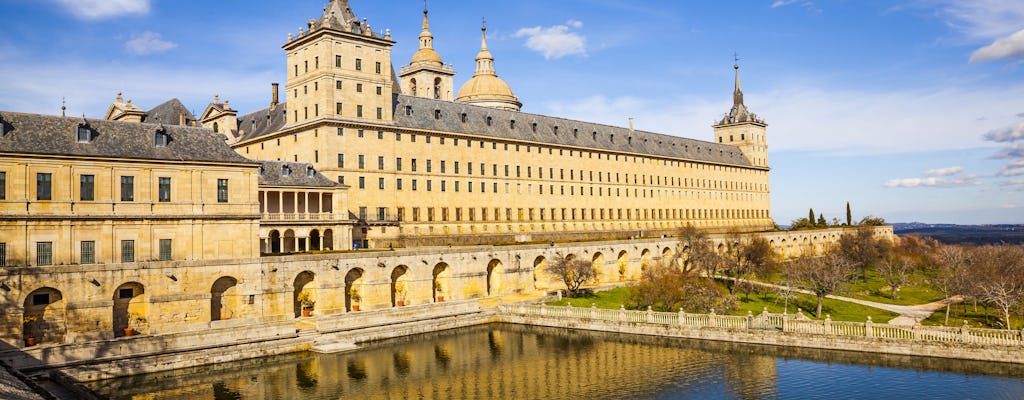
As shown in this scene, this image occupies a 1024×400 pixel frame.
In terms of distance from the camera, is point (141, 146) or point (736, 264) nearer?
point (141, 146)

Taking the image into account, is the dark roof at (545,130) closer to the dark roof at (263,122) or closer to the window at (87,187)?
the dark roof at (263,122)

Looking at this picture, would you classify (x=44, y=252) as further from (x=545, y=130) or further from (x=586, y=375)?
(x=545, y=130)

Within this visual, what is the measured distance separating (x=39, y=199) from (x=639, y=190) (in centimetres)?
7931

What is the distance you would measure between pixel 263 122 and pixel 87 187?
3861 centimetres

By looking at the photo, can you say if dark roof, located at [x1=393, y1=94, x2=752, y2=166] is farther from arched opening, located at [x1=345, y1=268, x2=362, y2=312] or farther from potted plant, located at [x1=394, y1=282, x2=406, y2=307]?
arched opening, located at [x1=345, y1=268, x2=362, y2=312]

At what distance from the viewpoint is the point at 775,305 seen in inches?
2450

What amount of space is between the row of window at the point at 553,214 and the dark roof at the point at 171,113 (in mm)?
27307

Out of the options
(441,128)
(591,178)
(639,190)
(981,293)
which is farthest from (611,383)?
(639,190)

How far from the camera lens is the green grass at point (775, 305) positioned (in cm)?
5678

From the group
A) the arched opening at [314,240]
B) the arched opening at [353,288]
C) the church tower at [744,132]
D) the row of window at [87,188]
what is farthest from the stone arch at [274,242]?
the church tower at [744,132]

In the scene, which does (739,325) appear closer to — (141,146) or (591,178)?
(141,146)

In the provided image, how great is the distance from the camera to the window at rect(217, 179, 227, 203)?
48.6m

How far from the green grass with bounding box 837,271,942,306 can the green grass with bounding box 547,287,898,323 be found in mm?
2785

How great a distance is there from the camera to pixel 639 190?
108438 millimetres
